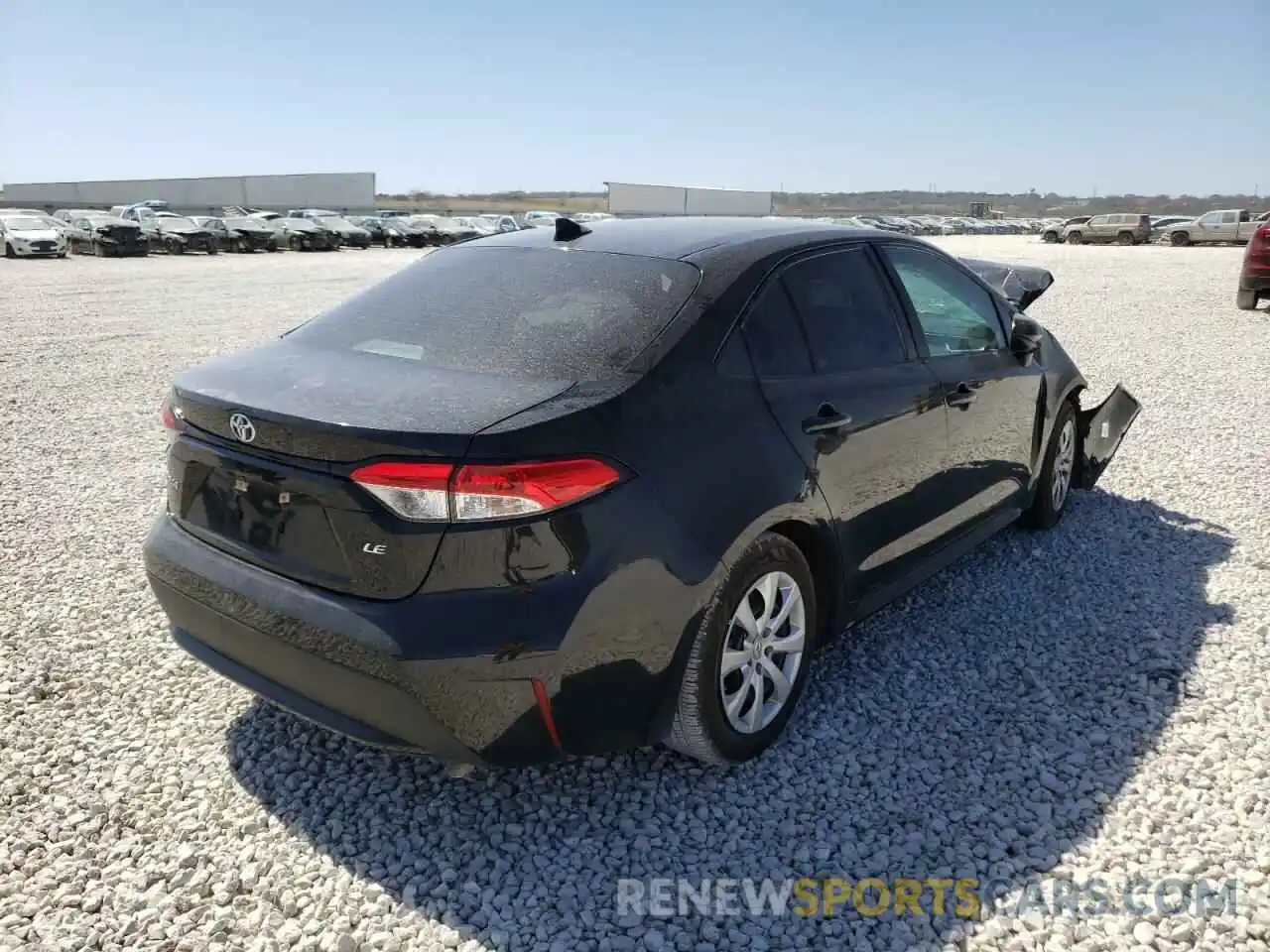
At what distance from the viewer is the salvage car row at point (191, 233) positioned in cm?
3033

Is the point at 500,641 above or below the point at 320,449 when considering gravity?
below

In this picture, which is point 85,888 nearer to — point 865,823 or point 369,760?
point 369,760

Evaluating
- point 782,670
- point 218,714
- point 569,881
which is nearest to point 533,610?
point 569,881

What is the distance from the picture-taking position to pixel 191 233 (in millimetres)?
33812

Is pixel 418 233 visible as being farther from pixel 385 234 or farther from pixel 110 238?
pixel 110 238

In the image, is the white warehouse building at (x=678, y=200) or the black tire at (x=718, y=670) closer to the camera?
the black tire at (x=718, y=670)

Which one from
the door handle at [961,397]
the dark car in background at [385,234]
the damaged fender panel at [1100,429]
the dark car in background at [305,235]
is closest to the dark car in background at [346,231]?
the dark car in background at [305,235]

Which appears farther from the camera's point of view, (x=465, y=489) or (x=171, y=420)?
(x=171, y=420)

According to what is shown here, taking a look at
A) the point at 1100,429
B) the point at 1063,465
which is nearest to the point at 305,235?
the point at 1100,429

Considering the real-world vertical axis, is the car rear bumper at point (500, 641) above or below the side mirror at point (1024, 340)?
below

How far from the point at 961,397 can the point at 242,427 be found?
272 centimetres

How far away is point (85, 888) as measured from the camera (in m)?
2.49

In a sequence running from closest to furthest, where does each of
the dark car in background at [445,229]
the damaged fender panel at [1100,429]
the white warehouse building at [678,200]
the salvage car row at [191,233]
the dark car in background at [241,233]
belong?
the damaged fender panel at [1100,429] < the salvage car row at [191,233] < the dark car in background at [241,233] < the dark car in background at [445,229] < the white warehouse building at [678,200]

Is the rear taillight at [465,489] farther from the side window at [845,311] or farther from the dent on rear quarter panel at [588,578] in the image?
the side window at [845,311]
